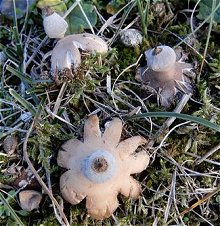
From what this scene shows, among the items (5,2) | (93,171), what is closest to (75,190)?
(93,171)

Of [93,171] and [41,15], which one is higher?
[41,15]

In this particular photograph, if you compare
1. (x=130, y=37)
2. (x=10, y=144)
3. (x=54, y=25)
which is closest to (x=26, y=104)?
(x=10, y=144)

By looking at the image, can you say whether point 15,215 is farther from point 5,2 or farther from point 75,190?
point 5,2

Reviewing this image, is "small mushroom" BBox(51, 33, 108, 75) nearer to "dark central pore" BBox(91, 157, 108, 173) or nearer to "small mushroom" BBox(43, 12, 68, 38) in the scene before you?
"small mushroom" BBox(43, 12, 68, 38)

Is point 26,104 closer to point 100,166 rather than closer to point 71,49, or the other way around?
point 71,49

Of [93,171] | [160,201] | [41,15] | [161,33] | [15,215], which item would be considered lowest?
[160,201]

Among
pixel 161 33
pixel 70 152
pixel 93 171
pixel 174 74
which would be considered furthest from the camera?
pixel 161 33

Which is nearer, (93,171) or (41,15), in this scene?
(93,171)
